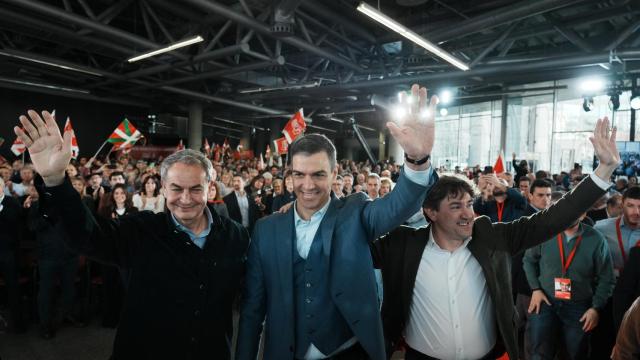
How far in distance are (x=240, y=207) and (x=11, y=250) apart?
280 cm

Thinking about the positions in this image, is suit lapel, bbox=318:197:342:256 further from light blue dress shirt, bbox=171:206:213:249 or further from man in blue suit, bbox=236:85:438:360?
light blue dress shirt, bbox=171:206:213:249

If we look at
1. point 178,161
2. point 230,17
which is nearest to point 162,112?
point 230,17

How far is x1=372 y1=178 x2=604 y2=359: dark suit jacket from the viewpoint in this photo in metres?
1.87

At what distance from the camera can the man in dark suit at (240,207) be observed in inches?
237

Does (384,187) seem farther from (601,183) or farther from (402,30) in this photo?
(601,183)

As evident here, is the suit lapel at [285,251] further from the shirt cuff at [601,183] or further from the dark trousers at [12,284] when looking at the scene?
the dark trousers at [12,284]

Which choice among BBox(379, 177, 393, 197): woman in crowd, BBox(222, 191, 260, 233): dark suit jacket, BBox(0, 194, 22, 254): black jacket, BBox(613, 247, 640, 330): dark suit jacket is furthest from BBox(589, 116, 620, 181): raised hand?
BBox(0, 194, 22, 254): black jacket

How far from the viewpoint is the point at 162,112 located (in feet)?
74.0

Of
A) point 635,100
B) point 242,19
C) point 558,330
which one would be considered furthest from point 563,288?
point 635,100

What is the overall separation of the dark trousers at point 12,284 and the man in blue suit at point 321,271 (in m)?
3.71

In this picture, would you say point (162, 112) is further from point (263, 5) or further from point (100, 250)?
point (100, 250)

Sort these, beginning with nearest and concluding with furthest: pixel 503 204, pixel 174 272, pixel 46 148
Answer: pixel 46 148
pixel 174 272
pixel 503 204

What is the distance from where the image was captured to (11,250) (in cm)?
417

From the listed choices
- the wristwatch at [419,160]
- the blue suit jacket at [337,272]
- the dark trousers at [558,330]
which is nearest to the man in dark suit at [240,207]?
the dark trousers at [558,330]
